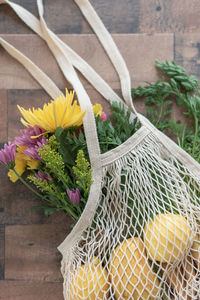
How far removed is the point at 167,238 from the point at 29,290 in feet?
1.22

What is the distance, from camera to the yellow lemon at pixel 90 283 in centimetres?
60

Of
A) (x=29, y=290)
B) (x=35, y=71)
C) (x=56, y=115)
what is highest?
(x=35, y=71)

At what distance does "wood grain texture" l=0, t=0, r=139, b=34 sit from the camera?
758mm

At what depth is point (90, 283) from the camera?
60 cm

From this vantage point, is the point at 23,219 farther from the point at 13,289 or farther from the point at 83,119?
the point at 83,119

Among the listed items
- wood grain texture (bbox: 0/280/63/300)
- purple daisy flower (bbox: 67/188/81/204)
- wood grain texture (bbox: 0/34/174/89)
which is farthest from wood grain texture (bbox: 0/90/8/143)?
wood grain texture (bbox: 0/280/63/300)

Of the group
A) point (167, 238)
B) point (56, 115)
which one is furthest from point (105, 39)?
point (167, 238)

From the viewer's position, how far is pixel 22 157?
691mm

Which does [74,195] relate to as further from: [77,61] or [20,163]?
[77,61]

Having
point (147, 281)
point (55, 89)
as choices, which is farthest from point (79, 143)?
point (147, 281)

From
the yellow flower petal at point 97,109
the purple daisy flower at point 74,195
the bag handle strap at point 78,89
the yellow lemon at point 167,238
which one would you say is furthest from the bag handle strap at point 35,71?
the yellow lemon at point 167,238

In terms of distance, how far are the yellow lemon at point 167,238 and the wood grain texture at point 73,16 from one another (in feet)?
1.50

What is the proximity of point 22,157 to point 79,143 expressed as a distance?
0.45 feet

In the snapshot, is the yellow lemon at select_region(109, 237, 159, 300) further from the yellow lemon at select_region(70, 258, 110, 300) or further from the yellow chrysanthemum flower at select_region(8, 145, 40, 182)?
the yellow chrysanthemum flower at select_region(8, 145, 40, 182)
